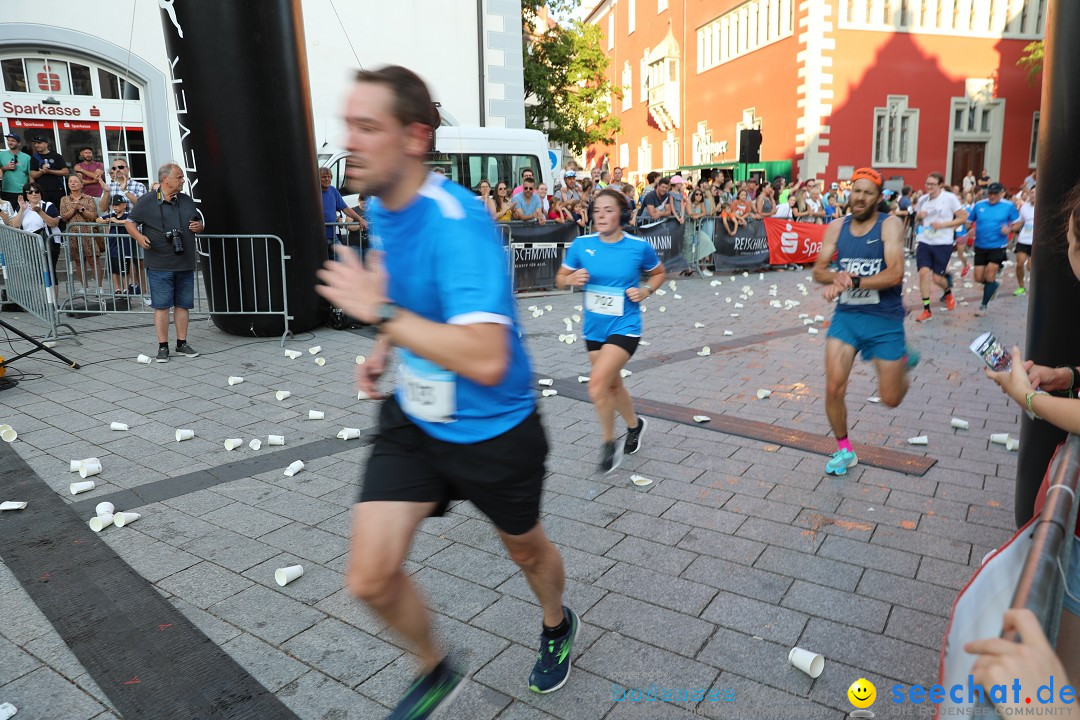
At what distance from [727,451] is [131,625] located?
3.60 meters

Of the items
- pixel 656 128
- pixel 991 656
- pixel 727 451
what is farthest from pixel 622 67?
pixel 991 656

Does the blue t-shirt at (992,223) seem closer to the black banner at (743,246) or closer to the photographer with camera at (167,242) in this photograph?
the black banner at (743,246)

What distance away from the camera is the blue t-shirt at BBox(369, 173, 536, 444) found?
6.15ft

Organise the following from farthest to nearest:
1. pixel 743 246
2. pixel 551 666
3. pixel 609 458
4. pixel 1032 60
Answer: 1. pixel 1032 60
2. pixel 743 246
3. pixel 609 458
4. pixel 551 666

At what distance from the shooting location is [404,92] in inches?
76.8

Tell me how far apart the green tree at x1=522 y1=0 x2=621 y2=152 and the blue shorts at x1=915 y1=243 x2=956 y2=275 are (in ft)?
70.9

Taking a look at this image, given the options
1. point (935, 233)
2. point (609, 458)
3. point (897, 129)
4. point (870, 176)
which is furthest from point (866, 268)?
point (897, 129)

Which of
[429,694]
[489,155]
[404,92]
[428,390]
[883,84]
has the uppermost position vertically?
[883,84]

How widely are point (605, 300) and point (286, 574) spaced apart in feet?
8.54

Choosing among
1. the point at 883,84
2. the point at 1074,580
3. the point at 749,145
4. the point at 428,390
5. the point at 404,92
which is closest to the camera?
the point at 1074,580

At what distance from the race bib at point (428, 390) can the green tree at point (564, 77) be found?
29435 millimetres

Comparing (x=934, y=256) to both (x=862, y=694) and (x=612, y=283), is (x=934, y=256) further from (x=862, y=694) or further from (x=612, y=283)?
(x=862, y=694)

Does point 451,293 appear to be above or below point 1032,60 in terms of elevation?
below

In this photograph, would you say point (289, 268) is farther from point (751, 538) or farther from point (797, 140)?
point (797, 140)
